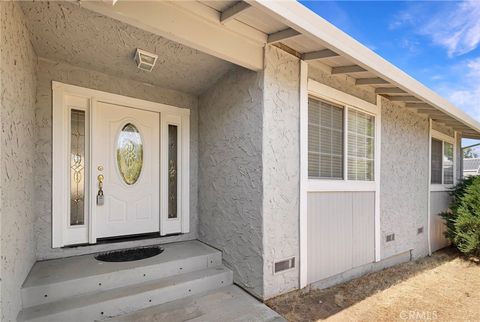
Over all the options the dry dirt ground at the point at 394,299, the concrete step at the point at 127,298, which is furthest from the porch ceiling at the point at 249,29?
the dry dirt ground at the point at 394,299

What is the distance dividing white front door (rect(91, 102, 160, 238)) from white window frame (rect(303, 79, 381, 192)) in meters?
2.46

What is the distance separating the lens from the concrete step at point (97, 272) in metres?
2.64

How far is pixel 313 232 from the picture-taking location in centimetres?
378

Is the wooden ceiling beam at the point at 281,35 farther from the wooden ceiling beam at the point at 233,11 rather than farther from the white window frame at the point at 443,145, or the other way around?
the white window frame at the point at 443,145

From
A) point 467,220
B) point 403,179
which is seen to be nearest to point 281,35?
point 403,179

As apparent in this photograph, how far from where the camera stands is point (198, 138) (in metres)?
4.42

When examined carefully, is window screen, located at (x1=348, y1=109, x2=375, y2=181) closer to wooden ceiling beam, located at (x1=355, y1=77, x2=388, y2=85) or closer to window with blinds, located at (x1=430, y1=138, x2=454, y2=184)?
wooden ceiling beam, located at (x1=355, y1=77, x2=388, y2=85)

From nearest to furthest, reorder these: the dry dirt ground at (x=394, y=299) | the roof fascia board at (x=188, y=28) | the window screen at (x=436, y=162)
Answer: the roof fascia board at (x=188, y=28), the dry dirt ground at (x=394, y=299), the window screen at (x=436, y=162)

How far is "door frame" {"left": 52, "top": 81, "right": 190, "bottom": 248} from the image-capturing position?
331 cm

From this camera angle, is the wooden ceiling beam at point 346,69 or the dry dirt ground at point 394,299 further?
the wooden ceiling beam at point 346,69

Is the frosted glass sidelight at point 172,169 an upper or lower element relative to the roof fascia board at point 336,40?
lower

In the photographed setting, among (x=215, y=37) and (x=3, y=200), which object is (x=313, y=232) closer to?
(x=215, y=37)

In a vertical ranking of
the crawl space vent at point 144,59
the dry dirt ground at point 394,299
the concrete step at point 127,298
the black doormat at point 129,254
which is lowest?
the dry dirt ground at point 394,299

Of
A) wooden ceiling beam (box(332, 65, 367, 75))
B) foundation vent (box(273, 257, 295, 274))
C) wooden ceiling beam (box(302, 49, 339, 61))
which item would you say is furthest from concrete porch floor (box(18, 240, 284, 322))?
wooden ceiling beam (box(332, 65, 367, 75))
